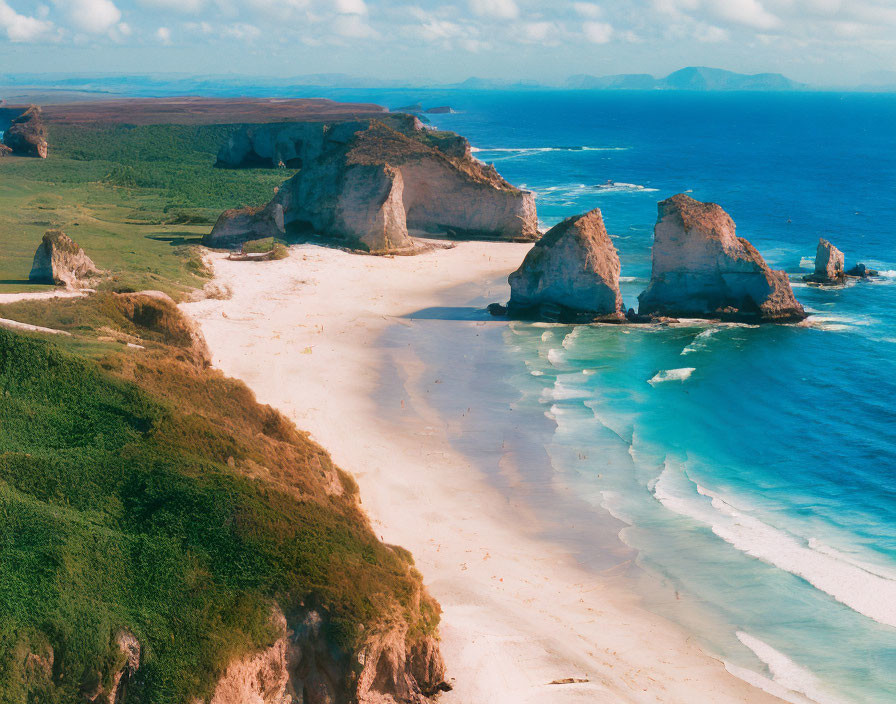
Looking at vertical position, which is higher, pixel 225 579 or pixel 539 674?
pixel 225 579

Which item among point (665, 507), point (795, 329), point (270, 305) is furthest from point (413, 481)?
point (795, 329)

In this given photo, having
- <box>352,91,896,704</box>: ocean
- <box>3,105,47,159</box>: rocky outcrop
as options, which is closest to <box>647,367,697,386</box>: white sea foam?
<box>352,91,896,704</box>: ocean

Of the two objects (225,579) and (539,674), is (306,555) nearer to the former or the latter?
(225,579)

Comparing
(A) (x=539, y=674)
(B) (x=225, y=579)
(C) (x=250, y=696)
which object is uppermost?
(B) (x=225, y=579)

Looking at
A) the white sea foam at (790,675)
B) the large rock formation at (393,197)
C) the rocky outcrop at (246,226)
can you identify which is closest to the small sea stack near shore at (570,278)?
the large rock formation at (393,197)

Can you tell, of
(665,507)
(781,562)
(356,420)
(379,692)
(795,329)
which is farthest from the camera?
(795,329)

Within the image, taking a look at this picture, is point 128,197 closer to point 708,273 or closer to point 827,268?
point 708,273

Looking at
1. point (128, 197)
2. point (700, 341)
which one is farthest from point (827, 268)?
point (128, 197)
